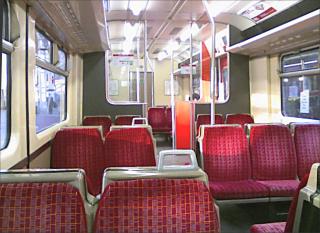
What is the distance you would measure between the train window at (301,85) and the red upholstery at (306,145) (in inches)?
53.6

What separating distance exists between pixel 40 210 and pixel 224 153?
227 centimetres

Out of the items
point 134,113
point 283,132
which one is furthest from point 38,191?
point 134,113

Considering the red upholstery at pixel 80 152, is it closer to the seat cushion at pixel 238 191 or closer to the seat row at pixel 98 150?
the seat row at pixel 98 150

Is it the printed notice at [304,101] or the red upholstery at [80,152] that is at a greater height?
the printed notice at [304,101]

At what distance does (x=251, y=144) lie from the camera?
329cm

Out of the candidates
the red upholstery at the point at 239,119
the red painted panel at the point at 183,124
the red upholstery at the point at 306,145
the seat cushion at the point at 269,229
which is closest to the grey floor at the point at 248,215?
the red upholstery at the point at 306,145

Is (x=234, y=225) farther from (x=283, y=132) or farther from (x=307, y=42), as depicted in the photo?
(x=307, y=42)

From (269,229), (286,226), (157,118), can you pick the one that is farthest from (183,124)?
(286,226)

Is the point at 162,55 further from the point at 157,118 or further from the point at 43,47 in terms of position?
the point at 43,47

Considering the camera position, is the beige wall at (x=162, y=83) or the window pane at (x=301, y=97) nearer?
the window pane at (x=301, y=97)

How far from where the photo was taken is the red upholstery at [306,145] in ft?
10.9

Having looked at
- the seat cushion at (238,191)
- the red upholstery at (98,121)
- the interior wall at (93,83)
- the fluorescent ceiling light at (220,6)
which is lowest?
the seat cushion at (238,191)

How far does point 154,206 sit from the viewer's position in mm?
1207

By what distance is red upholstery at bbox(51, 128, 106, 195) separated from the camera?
3.07 metres
